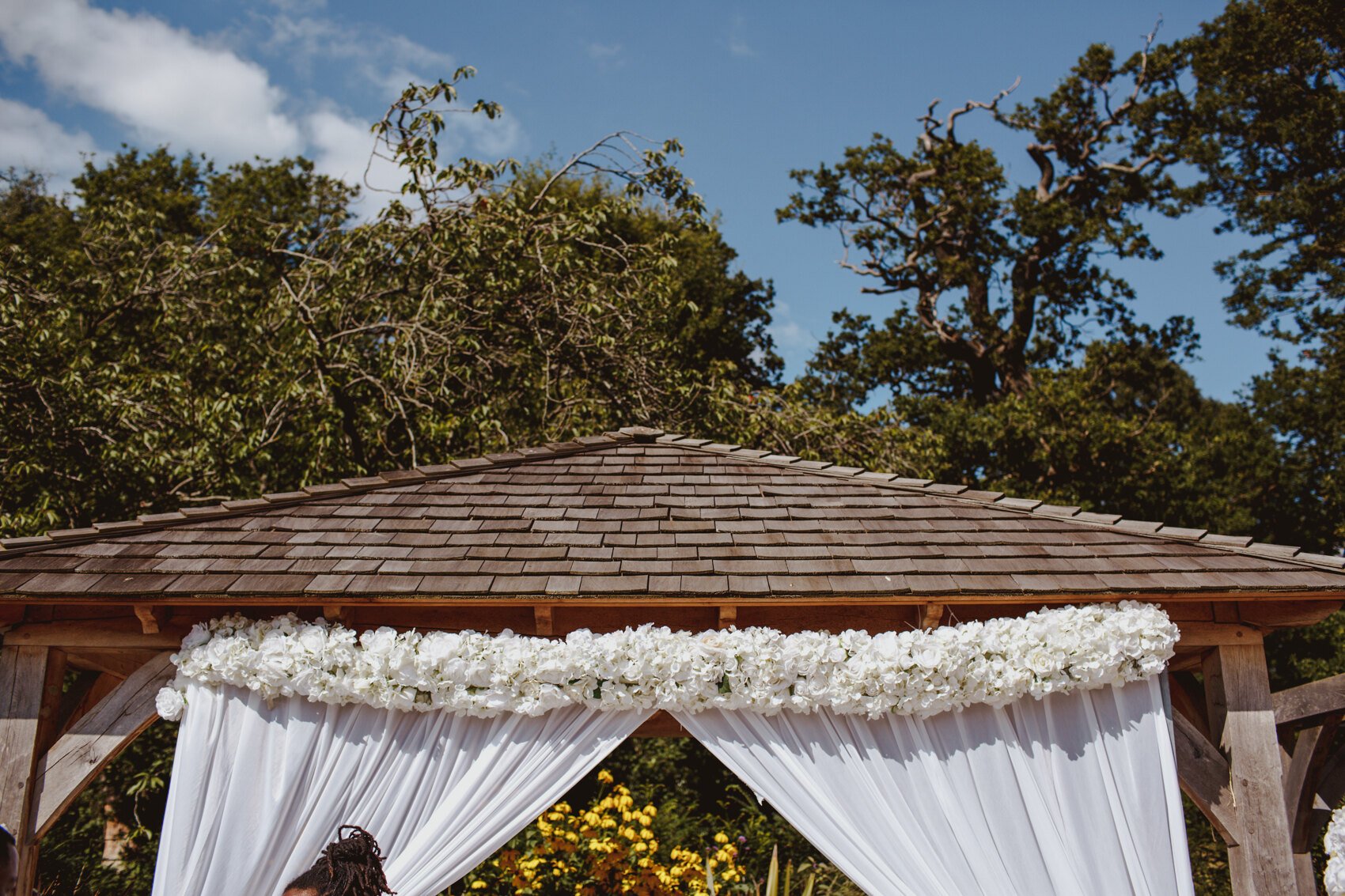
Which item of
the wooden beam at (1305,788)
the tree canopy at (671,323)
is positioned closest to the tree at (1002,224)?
the tree canopy at (671,323)

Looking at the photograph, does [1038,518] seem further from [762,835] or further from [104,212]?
[104,212]

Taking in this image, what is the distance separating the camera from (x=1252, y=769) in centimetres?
484

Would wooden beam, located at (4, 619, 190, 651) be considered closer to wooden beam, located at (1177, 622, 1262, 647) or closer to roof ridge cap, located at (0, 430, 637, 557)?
roof ridge cap, located at (0, 430, 637, 557)

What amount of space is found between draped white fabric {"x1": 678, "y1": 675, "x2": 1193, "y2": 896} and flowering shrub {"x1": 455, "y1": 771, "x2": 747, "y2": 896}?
11.3 ft

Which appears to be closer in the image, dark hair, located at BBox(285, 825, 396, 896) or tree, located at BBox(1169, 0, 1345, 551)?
dark hair, located at BBox(285, 825, 396, 896)

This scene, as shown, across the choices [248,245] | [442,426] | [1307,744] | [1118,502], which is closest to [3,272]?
[248,245]

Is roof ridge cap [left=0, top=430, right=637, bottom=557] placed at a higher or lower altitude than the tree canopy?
lower

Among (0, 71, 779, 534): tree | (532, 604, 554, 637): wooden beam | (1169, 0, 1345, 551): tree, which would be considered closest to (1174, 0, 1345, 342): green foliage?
(1169, 0, 1345, 551): tree

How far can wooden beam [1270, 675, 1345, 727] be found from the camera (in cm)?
519

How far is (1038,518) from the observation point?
561cm

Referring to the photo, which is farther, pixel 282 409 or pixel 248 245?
pixel 248 245

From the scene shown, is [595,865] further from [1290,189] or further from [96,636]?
[1290,189]

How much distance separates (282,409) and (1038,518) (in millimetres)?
7022

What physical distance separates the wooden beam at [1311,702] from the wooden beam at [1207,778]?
1.65 feet
